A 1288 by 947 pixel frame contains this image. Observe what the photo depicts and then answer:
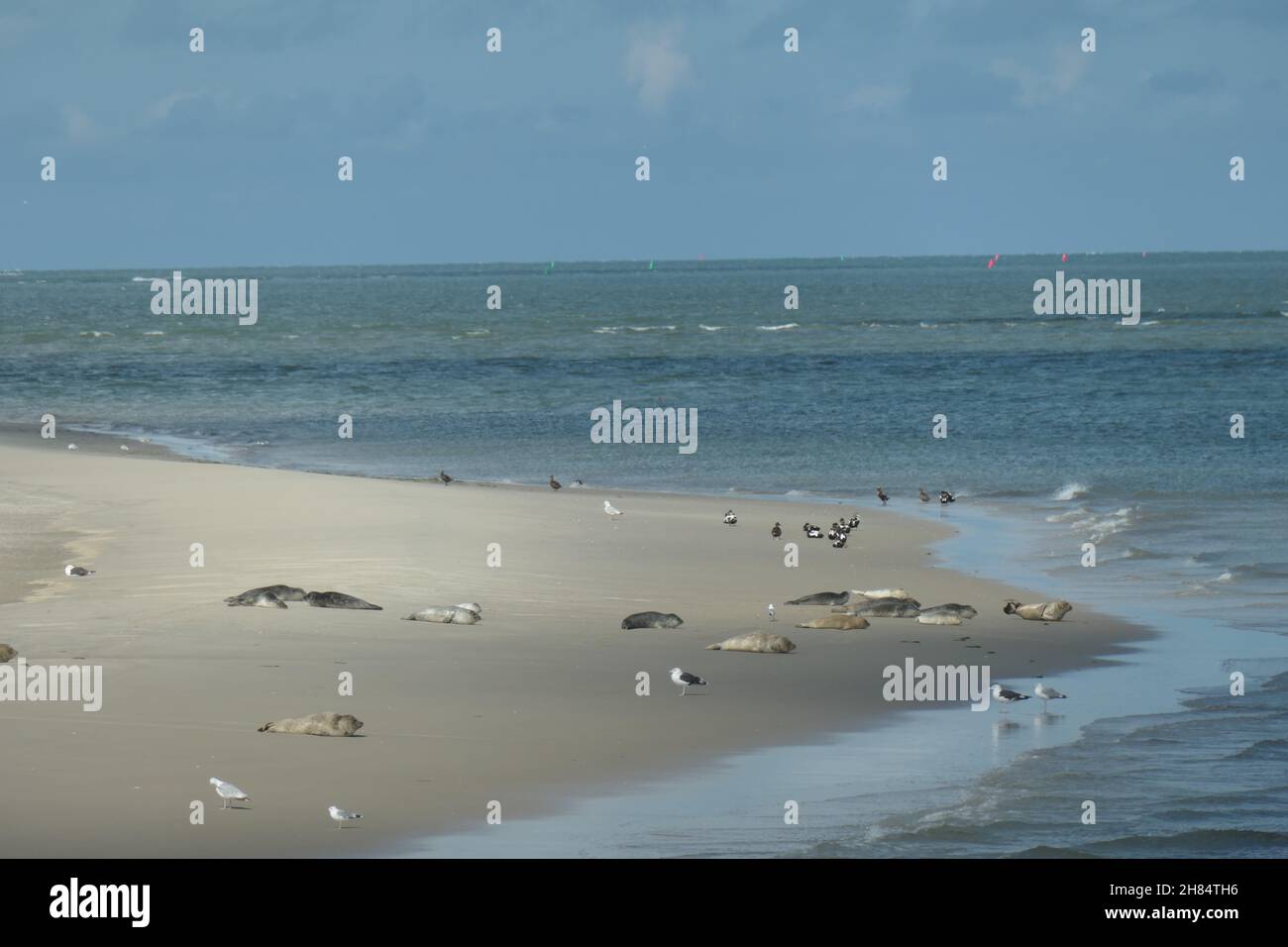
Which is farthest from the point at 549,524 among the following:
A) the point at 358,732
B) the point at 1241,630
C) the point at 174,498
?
the point at 358,732

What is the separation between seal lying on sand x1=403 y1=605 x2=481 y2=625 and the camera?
545 inches

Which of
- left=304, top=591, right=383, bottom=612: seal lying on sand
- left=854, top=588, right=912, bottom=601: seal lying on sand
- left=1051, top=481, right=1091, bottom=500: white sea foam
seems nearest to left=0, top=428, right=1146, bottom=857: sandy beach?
left=304, top=591, right=383, bottom=612: seal lying on sand

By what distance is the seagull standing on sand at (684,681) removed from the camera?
461 inches

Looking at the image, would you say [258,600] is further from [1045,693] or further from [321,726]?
[1045,693]

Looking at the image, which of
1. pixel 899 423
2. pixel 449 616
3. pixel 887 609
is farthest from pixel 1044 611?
pixel 899 423

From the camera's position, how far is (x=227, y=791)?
8.66m

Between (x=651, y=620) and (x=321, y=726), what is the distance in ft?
14.0

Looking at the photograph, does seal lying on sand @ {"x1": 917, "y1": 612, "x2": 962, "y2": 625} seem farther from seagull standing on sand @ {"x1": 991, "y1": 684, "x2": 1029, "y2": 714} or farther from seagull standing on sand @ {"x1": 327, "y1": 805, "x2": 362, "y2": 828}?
seagull standing on sand @ {"x1": 327, "y1": 805, "x2": 362, "y2": 828}

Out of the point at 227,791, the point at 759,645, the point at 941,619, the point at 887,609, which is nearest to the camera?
the point at 227,791

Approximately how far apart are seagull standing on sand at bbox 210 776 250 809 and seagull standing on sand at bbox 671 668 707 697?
3674 millimetres

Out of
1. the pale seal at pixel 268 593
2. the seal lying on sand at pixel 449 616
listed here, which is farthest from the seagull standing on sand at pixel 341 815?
the pale seal at pixel 268 593

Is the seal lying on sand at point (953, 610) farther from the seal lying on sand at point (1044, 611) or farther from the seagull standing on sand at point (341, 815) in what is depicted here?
the seagull standing on sand at point (341, 815)

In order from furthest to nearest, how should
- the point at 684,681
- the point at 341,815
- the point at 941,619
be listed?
the point at 941,619
the point at 684,681
the point at 341,815

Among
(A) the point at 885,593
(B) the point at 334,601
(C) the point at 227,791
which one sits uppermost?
(A) the point at 885,593
